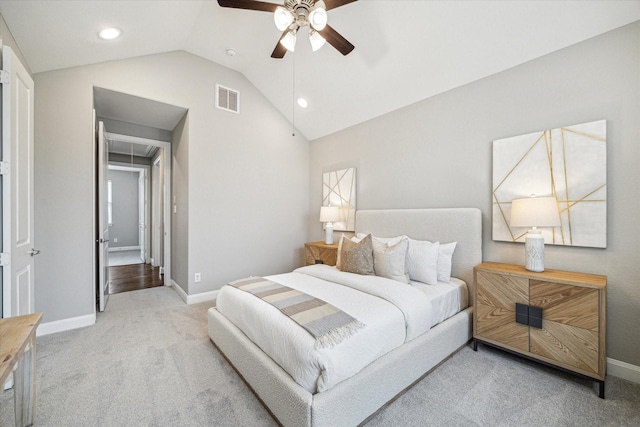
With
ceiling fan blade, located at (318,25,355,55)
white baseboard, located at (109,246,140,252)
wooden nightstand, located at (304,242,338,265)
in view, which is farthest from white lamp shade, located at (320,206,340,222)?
white baseboard, located at (109,246,140,252)

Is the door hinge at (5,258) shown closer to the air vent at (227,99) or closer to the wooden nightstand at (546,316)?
the air vent at (227,99)

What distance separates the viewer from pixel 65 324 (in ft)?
9.45

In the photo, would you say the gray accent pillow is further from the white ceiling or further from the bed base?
the white ceiling

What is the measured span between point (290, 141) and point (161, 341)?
A: 11.4 ft

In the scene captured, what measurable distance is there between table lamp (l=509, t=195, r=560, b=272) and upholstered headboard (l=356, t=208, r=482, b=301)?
1.58 feet

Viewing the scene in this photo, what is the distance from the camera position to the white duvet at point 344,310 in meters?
1.43

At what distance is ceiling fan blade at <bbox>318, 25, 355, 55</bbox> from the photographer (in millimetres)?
2179

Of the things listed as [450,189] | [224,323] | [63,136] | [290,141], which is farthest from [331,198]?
[63,136]

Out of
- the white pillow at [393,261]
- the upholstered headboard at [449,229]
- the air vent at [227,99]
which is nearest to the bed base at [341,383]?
the white pillow at [393,261]

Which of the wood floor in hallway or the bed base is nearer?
the bed base

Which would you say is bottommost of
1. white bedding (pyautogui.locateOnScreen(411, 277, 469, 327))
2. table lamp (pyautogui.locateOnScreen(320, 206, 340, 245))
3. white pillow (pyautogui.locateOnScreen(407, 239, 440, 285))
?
white bedding (pyautogui.locateOnScreen(411, 277, 469, 327))

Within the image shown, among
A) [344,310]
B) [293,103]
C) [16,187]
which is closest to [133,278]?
[16,187]

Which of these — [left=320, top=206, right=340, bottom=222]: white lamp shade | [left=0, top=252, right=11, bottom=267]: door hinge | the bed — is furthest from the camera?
[left=320, top=206, right=340, bottom=222]: white lamp shade

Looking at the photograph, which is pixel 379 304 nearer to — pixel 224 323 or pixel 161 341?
pixel 224 323
